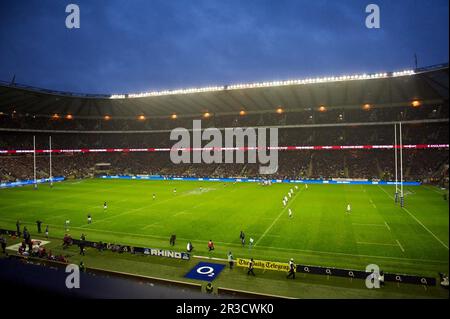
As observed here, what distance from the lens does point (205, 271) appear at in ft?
60.3

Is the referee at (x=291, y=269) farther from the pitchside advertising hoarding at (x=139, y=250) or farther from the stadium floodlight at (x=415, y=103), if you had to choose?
the stadium floodlight at (x=415, y=103)

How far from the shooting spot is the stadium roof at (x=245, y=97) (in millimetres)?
51406

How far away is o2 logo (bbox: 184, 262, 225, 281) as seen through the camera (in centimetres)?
1752

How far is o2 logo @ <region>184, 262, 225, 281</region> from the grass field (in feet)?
2.76

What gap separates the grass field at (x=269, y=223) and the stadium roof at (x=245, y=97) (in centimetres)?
1702

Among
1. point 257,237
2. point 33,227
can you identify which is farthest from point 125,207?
point 257,237

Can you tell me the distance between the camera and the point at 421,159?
58.3 m

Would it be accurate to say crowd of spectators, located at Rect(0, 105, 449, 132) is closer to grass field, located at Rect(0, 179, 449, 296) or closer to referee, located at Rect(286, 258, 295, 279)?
grass field, located at Rect(0, 179, 449, 296)

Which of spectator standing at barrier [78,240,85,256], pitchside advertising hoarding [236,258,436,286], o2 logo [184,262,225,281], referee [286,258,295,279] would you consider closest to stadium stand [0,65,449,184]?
spectator standing at barrier [78,240,85,256]

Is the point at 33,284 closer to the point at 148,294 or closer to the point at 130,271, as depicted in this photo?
the point at 148,294

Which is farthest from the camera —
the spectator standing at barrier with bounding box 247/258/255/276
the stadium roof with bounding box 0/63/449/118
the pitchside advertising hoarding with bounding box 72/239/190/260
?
the stadium roof with bounding box 0/63/449/118

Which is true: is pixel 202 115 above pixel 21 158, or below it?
above
